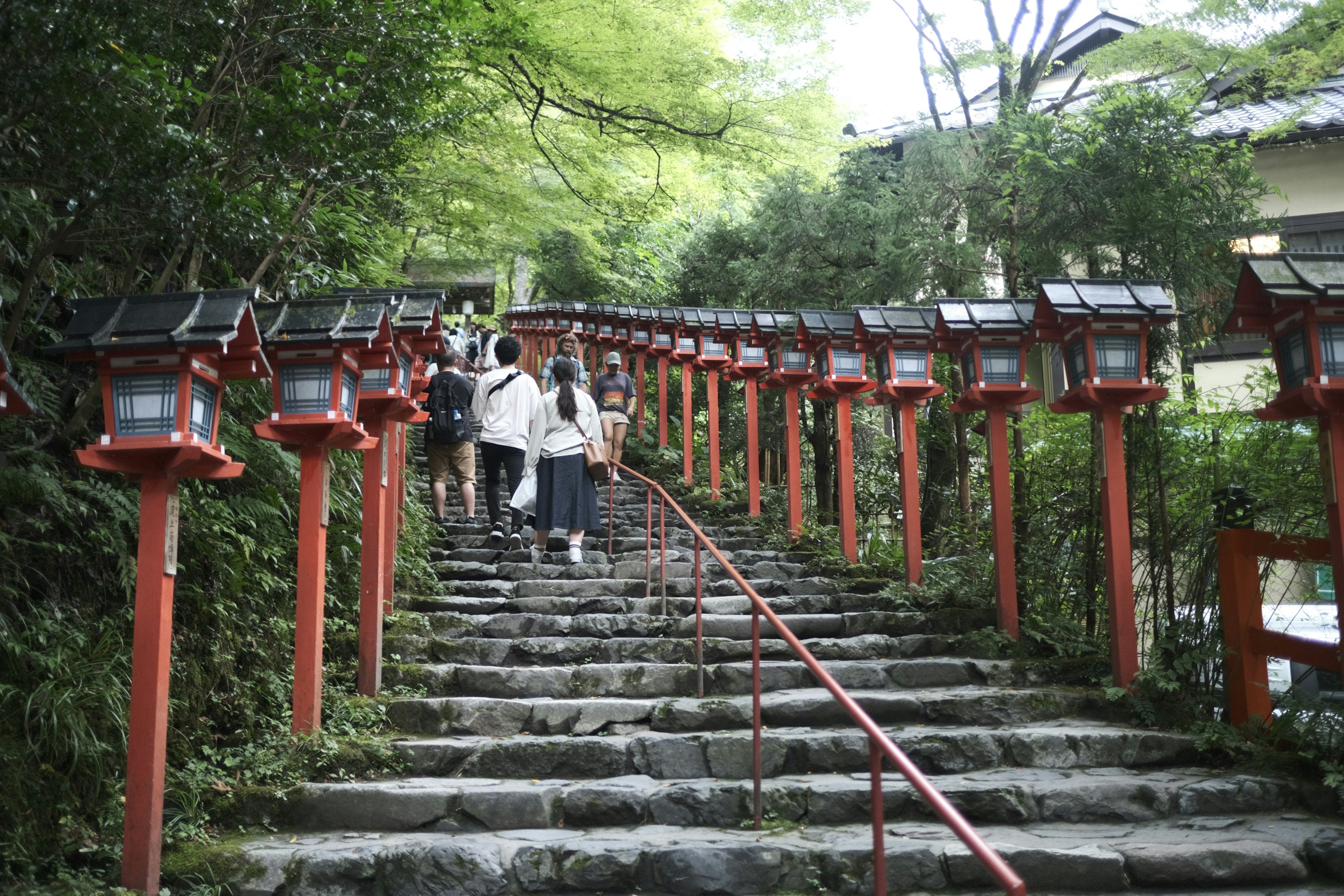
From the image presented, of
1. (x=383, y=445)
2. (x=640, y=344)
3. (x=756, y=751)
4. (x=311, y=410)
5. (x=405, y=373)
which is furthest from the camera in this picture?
(x=640, y=344)

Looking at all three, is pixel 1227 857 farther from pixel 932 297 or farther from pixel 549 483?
pixel 932 297

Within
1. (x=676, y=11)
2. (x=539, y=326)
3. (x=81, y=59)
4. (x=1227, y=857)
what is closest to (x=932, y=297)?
(x=676, y=11)

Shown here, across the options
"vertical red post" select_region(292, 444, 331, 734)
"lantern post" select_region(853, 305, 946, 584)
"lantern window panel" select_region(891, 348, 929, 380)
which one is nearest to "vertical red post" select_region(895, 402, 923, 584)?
"lantern post" select_region(853, 305, 946, 584)

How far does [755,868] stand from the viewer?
4.52m

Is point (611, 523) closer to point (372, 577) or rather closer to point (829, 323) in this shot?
point (829, 323)

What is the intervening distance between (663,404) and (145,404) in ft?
39.9

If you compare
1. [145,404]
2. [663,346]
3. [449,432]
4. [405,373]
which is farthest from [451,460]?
[145,404]

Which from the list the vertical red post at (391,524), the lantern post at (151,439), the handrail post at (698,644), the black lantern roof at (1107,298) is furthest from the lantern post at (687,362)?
the lantern post at (151,439)

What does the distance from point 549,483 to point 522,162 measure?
446cm

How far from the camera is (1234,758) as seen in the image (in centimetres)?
569

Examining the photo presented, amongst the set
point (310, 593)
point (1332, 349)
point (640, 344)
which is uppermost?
point (640, 344)

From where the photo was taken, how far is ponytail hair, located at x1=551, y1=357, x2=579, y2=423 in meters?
8.88

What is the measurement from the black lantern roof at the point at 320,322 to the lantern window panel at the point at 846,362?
5.15 metres

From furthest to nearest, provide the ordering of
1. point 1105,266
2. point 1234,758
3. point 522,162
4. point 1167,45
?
1. point 522,162
2. point 1167,45
3. point 1105,266
4. point 1234,758
